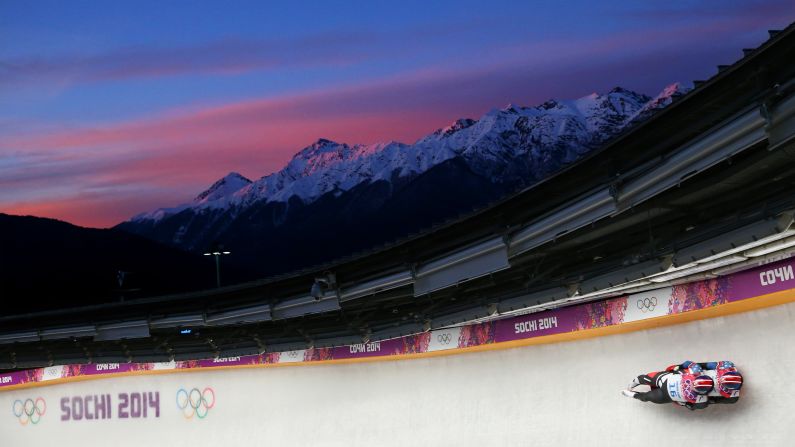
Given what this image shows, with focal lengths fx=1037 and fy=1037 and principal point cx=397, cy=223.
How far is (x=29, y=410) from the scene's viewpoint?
118 ft

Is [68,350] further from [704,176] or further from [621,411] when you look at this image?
[704,176]

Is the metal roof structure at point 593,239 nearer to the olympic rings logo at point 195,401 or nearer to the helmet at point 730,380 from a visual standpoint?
the helmet at point 730,380

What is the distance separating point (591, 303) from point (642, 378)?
184 cm

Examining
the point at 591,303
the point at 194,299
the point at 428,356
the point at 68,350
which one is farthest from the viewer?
the point at 68,350

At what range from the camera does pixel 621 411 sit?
57.2 feet

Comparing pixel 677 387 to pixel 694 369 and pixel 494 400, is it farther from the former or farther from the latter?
pixel 494 400

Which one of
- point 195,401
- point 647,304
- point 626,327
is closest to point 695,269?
point 647,304

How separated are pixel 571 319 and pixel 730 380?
4112 millimetres

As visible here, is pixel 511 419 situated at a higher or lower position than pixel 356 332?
lower

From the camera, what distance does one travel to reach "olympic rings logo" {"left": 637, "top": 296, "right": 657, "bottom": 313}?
53.3ft

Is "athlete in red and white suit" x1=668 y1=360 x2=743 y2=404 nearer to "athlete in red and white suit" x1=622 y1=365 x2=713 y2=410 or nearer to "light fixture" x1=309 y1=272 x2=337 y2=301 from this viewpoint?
"athlete in red and white suit" x1=622 y1=365 x2=713 y2=410

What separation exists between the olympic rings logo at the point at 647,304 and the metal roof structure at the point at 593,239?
279 millimetres

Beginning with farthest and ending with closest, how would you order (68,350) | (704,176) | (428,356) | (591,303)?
(68,350)
(428,356)
(591,303)
(704,176)

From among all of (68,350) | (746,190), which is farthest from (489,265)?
(68,350)
